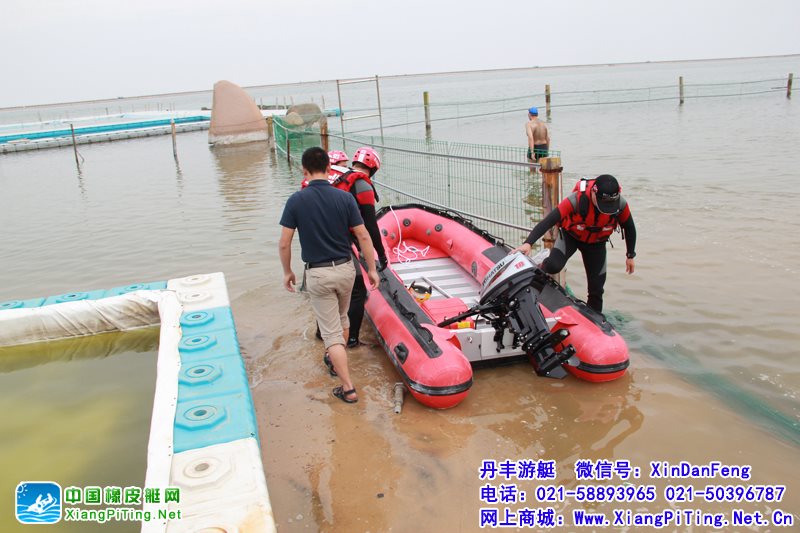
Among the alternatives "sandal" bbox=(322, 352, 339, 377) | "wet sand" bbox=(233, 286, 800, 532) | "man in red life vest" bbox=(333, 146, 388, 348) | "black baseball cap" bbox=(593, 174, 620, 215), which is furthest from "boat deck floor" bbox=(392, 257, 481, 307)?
"black baseball cap" bbox=(593, 174, 620, 215)

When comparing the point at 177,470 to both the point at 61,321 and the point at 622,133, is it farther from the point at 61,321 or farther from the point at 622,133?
the point at 622,133

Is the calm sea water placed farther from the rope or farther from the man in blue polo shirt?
the rope

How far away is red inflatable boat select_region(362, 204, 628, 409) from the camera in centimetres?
430

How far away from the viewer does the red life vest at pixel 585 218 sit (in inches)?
188

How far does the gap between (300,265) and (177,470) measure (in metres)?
5.78

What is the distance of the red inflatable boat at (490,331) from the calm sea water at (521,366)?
0.68 feet

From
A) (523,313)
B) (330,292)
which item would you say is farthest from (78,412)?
(523,313)

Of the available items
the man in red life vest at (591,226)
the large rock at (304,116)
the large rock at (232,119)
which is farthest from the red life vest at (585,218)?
the large rock at (232,119)

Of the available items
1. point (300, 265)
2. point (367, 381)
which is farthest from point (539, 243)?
point (367, 381)

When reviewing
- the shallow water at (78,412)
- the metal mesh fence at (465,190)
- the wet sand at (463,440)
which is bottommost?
the wet sand at (463,440)

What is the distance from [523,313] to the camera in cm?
445

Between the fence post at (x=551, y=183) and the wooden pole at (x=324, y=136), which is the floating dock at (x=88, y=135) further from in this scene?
the fence post at (x=551, y=183)

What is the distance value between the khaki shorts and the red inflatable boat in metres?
0.56

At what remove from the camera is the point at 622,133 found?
21156 millimetres
